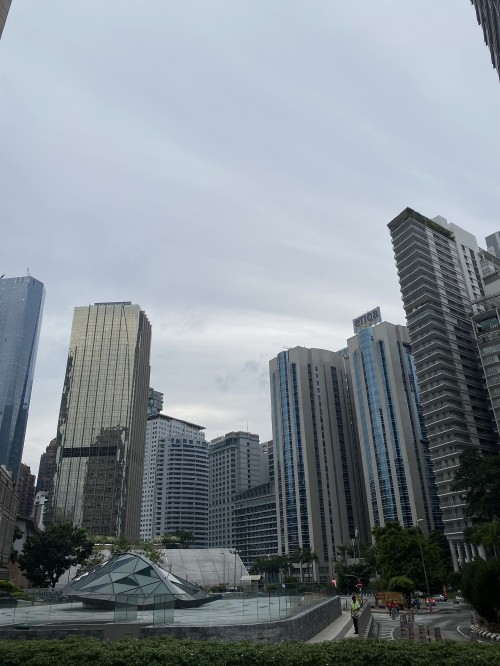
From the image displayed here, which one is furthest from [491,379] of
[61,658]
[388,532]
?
[61,658]

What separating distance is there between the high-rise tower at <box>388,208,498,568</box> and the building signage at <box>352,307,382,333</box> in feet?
122

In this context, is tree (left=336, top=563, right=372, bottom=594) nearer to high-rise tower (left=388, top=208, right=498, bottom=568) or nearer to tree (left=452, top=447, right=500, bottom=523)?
high-rise tower (left=388, top=208, right=498, bottom=568)

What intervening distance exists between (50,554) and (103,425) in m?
88.8

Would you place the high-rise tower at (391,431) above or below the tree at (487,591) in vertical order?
above

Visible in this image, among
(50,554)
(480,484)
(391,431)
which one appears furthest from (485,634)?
(391,431)

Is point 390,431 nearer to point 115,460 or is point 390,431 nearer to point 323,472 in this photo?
point 323,472

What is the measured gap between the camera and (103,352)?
17738 cm

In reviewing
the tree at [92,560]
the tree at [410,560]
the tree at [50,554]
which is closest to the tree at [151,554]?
the tree at [92,560]

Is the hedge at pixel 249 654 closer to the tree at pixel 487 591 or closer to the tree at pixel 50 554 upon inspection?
the tree at pixel 487 591

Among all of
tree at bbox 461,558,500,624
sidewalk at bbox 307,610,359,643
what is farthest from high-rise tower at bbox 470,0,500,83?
sidewalk at bbox 307,610,359,643

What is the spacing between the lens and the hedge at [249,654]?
47.5ft

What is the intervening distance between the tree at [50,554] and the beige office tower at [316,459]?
289 feet

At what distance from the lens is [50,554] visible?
80.0 meters

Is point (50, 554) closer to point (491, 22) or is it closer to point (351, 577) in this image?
point (351, 577)
